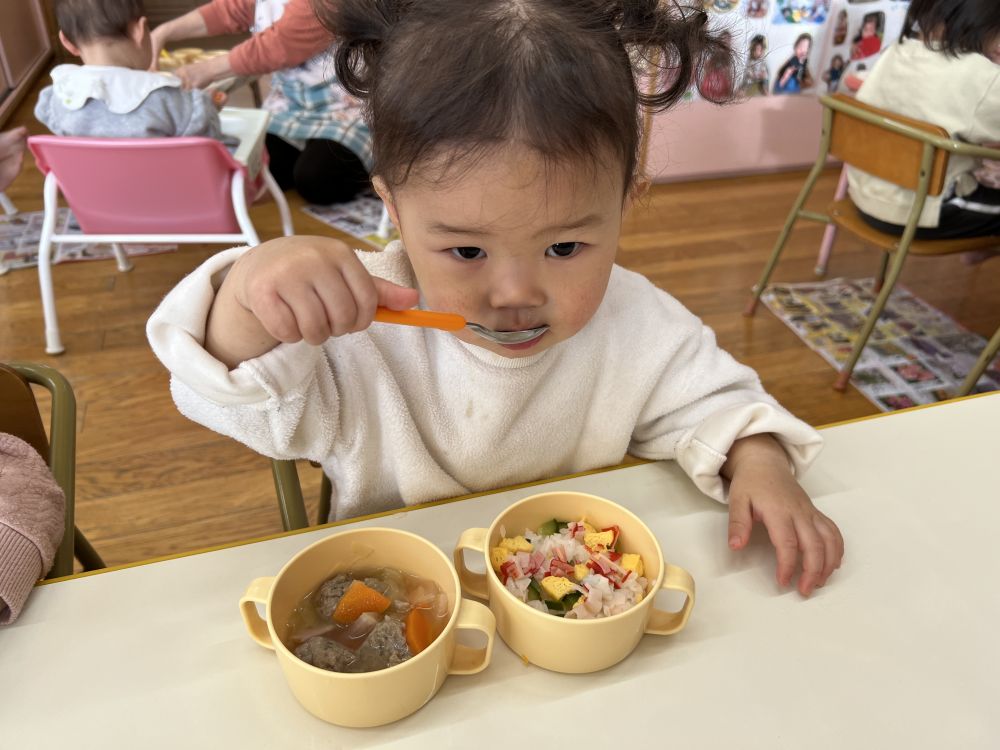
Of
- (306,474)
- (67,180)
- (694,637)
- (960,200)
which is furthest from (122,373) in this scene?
(960,200)

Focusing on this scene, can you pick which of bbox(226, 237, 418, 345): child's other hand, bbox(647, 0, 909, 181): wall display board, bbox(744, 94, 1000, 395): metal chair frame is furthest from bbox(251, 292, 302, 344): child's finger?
bbox(647, 0, 909, 181): wall display board

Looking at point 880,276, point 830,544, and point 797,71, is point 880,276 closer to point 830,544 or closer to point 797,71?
point 797,71

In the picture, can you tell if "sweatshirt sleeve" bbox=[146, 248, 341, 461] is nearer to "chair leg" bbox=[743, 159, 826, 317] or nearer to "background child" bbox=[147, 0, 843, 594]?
"background child" bbox=[147, 0, 843, 594]

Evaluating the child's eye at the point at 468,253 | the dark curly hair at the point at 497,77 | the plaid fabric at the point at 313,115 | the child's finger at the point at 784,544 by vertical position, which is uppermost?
the dark curly hair at the point at 497,77

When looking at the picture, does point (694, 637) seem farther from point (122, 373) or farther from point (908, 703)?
point (122, 373)

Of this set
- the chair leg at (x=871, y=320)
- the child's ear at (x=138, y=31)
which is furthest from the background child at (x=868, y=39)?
the child's ear at (x=138, y=31)

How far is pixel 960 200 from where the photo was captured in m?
1.95

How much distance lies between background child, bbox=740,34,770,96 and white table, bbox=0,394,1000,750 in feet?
9.13

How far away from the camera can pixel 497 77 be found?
57cm

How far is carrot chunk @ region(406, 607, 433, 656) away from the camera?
20.2 inches

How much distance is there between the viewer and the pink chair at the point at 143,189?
5.73 feet

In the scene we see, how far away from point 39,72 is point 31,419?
15.0ft

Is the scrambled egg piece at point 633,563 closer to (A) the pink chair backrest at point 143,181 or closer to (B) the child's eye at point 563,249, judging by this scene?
(B) the child's eye at point 563,249

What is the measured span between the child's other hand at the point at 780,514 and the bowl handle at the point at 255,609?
0.36m
